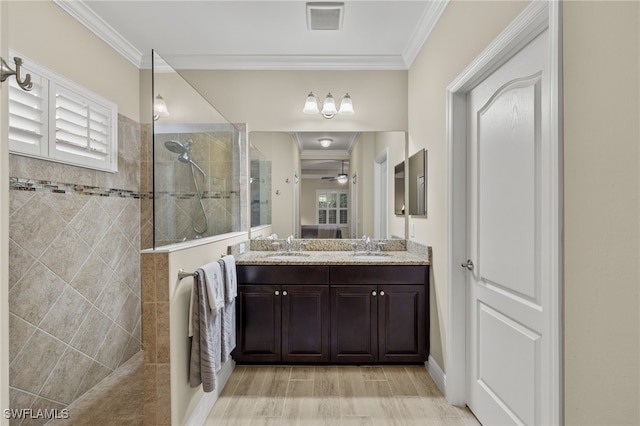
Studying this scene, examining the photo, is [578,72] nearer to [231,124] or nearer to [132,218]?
[231,124]

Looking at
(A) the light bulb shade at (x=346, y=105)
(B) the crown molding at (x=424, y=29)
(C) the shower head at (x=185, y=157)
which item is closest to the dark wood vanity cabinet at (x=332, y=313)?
(C) the shower head at (x=185, y=157)

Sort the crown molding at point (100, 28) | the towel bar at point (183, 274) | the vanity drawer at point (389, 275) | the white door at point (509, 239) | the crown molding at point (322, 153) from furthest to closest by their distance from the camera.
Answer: the crown molding at point (322, 153) → the vanity drawer at point (389, 275) → the crown molding at point (100, 28) → the towel bar at point (183, 274) → the white door at point (509, 239)

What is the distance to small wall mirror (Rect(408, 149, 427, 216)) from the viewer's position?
102 inches

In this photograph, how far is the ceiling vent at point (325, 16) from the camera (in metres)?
2.22

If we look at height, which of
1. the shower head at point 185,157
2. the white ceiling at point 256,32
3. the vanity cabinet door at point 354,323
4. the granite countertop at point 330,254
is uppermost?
the white ceiling at point 256,32

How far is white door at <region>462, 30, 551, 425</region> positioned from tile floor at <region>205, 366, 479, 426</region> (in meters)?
0.31

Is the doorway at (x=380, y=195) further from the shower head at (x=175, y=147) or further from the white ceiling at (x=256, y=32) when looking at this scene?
the shower head at (x=175, y=147)

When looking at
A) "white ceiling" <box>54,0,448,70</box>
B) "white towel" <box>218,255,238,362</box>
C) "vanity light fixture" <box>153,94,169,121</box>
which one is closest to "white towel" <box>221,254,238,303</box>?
"white towel" <box>218,255,238,362</box>

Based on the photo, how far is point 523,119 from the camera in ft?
4.92

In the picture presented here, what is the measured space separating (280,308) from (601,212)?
209 cm

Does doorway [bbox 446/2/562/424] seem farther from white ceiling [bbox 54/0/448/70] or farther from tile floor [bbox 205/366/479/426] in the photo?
white ceiling [bbox 54/0/448/70]

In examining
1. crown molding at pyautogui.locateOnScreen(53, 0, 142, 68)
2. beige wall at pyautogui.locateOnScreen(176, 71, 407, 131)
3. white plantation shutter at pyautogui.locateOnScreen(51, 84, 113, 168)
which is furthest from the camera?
beige wall at pyautogui.locateOnScreen(176, 71, 407, 131)

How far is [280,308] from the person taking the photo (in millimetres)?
2594

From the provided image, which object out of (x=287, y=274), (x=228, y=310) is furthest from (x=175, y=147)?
(x=287, y=274)
